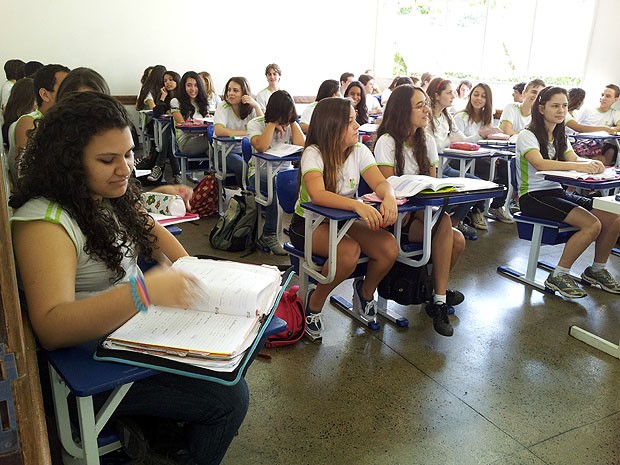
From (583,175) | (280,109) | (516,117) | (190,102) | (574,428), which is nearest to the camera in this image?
(574,428)

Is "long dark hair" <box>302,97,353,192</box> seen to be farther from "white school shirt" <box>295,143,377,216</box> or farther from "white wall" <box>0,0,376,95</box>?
"white wall" <box>0,0,376,95</box>

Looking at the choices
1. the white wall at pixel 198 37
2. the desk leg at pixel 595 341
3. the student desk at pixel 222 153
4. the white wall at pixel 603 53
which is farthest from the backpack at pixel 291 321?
the white wall at pixel 198 37

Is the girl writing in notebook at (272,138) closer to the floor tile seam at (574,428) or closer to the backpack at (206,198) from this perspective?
the backpack at (206,198)

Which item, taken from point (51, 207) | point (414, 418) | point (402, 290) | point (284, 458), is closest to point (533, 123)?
point (402, 290)

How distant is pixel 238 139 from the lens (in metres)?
4.16

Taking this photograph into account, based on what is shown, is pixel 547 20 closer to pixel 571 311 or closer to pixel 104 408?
pixel 571 311

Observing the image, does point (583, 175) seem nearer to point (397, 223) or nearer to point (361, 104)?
point (397, 223)

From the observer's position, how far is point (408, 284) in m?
2.49

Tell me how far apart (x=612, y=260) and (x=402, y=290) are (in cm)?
207

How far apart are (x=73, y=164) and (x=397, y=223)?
1.62 meters

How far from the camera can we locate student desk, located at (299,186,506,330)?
2.22 metres

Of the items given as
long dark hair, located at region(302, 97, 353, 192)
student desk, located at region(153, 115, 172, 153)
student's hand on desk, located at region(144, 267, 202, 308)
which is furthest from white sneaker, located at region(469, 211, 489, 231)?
student's hand on desk, located at region(144, 267, 202, 308)

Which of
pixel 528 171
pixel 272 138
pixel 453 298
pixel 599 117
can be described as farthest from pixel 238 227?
pixel 599 117

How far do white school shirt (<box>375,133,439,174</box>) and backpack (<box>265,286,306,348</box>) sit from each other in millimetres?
879
